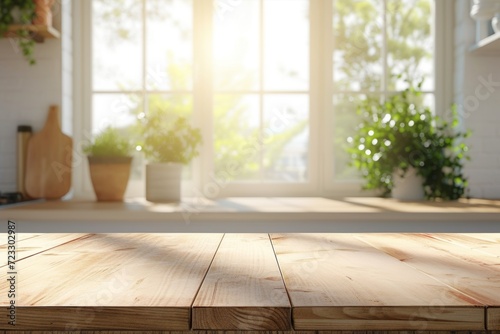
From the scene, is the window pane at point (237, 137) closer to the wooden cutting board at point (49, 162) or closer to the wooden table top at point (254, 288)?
the wooden cutting board at point (49, 162)

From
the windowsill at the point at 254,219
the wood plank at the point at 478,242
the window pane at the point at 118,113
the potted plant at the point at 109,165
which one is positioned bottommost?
the windowsill at the point at 254,219

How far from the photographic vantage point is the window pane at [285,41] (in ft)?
8.72

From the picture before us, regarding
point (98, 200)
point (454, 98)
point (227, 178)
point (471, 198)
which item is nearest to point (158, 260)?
point (98, 200)

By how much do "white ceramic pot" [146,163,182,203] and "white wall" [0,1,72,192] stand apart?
585 mm

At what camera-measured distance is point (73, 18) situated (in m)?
2.66

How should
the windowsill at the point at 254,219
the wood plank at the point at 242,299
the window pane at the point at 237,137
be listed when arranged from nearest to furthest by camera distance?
1. the wood plank at the point at 242,299
2. the windowsill at the point at 254,219
3. the window pane at the point at 237,137

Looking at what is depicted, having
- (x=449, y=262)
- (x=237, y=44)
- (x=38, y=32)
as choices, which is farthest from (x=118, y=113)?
(x=449, y=262)

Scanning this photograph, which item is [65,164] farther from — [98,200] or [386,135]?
[386,135]

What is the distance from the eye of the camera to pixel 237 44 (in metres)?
2.69

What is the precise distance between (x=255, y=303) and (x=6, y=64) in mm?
2363

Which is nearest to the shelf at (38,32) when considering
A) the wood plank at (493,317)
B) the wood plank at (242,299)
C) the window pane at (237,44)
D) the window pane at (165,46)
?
the window pane at (165,46)

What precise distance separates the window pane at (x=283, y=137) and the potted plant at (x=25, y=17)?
1084 millimetres

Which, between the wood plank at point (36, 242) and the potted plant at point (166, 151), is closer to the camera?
the wood plank at point (36, 242)

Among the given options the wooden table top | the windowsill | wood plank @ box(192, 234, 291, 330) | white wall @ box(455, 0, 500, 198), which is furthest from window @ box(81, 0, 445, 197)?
wood plank @ box(192, 234, 291, 330)
